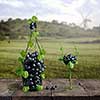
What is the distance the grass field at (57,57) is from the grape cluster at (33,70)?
62 cm

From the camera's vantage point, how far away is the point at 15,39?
9.34 ft

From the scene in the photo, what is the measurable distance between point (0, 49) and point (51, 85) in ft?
2.57

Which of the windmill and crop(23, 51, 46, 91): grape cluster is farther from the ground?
the windmill

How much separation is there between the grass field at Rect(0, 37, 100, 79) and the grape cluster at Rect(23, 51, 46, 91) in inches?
24.6

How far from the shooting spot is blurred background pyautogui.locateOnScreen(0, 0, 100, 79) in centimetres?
284

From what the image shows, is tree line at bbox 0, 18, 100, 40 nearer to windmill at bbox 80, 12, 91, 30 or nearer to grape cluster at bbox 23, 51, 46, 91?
windmill at bbox 80, 12, 91, 30

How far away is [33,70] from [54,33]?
767 millimetres

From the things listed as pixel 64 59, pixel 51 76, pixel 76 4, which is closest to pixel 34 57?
pixel 64 59

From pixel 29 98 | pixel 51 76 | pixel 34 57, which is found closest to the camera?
pixel 29 98

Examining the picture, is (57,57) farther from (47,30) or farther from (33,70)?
(33,70)

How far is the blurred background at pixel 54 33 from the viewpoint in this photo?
2836mm

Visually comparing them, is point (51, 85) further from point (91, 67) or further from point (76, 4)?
point (76, 4)

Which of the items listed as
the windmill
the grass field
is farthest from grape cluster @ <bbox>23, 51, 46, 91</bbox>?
the windmill

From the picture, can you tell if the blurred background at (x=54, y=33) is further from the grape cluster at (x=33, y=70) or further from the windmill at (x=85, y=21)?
the grape cluster at (x=33, y=70)
